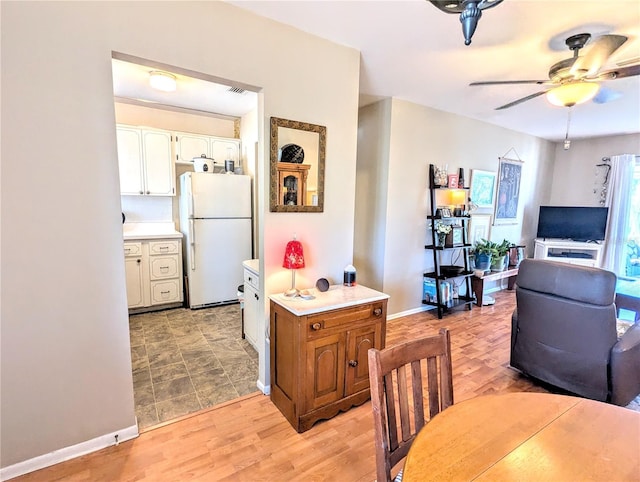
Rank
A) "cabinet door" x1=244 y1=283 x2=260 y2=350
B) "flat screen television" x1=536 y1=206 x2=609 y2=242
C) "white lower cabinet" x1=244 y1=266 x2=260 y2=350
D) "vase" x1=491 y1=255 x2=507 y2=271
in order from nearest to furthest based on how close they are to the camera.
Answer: "white lower cabinet" x1=244 y1=266 x2=260 y2=350 < "cabinet door" x1=244 y1=283 x2=260 y2=350 < "vase" x1=491 y1=255 x2=507 y2=271 < "flat screen television" x1=536 y1=206 x2=609 y2=242

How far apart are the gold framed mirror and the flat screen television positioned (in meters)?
4.86

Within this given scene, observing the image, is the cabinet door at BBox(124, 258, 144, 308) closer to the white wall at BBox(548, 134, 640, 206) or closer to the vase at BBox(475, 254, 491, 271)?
the vase at BBox(475, 254, 491, 271)

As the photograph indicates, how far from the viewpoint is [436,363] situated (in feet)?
3.87

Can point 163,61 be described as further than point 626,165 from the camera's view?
No

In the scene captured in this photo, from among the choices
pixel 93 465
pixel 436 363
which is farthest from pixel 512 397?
pixel 93 465

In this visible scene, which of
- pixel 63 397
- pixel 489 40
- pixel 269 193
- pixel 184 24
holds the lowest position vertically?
pixel 63 397

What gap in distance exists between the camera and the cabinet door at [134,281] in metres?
3.62

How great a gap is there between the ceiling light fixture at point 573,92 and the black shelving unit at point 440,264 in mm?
→ 1639

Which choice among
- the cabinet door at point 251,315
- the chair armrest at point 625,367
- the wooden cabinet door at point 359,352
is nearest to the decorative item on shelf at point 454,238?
the chair armrest at point 625,367

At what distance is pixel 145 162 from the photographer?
12.4ft

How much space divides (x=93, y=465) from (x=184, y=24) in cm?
253

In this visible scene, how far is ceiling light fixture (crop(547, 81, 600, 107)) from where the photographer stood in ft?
6.87

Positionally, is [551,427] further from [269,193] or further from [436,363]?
[269,193]

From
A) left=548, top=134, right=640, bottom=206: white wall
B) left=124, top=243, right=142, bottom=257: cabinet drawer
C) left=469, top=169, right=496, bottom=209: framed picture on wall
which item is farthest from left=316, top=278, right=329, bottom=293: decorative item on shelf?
left=548, top=134, right=640, bottom=206: white wall
